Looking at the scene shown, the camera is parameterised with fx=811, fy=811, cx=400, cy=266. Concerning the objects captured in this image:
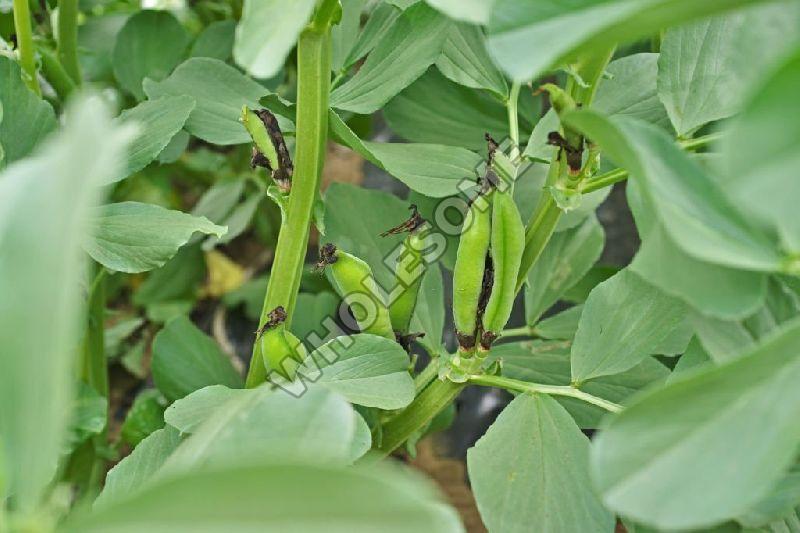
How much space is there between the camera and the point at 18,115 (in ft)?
2.01

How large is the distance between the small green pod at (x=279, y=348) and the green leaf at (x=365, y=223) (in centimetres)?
13

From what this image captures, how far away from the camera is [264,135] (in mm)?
560

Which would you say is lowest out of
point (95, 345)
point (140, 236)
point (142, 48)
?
point (95, 345)

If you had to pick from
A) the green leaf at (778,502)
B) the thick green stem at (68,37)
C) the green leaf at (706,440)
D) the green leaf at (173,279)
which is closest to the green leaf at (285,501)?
the green leaf at (706,440)

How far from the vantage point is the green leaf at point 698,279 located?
335 mm

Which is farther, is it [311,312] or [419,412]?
[311,312]

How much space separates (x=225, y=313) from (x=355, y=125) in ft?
1.58

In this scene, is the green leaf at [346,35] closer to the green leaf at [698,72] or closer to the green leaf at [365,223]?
the green leaf at [365,223]

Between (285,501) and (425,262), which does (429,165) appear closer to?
(425,262)

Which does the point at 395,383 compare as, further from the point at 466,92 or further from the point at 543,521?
the point at 466,92

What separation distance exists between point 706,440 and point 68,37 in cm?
72

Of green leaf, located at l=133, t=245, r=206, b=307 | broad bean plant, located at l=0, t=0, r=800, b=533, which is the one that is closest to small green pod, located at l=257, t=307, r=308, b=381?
broad bean plant, located at l=0, t=0, r=800, b=533


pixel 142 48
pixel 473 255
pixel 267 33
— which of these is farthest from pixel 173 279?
pixel 267 33

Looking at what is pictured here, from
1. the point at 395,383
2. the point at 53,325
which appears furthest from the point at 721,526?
the point at 53,325
